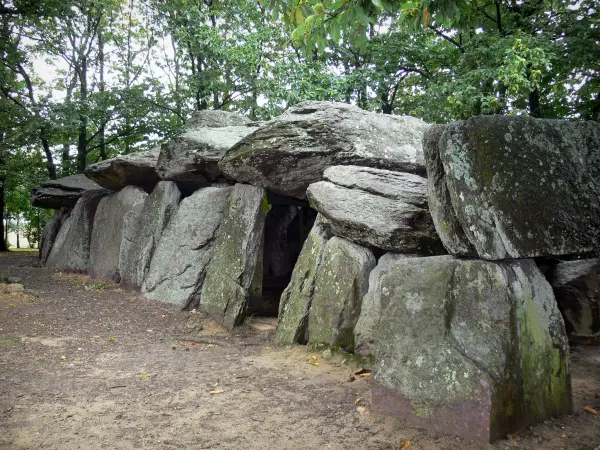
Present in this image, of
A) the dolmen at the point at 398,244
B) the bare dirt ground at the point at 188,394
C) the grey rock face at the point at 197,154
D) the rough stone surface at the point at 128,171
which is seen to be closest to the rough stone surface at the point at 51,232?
the dolmen at the point at 398,244

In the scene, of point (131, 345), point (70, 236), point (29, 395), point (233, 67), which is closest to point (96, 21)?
point (233, 67)

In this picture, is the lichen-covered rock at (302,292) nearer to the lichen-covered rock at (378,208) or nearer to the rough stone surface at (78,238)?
the lichen-covered rock at (378,208)

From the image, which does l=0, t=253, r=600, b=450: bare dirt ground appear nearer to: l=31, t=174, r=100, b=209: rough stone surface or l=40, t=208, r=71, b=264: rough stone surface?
l=31, t=174, r=100, b=209: rough stone surface

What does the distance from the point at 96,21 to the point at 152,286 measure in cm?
1541

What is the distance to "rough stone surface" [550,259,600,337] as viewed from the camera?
5.79 m

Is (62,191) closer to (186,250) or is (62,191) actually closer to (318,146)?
(186,250)

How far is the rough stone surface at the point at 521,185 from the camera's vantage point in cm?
328

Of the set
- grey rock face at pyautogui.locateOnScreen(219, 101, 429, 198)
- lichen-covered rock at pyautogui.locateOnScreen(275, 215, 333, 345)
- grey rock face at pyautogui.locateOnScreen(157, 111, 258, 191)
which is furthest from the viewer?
grey rock face at pyautogui.locateOnScreen(157, 111, 258, 191)

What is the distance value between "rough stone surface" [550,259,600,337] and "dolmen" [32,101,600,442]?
0.05 ft

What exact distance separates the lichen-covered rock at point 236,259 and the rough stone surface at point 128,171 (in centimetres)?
306

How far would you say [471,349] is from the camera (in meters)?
3.34

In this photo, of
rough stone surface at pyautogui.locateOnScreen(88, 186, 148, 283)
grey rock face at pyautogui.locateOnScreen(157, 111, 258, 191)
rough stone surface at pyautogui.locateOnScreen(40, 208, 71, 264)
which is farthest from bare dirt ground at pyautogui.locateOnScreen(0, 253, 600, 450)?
rough stone surface at pyautogui.locateOnScreen(40, 208, 71, 264)

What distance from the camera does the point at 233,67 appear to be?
51.4 ft

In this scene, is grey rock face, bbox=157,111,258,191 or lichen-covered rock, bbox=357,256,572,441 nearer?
lichen-covered rock, bbox=357,256,572,441
